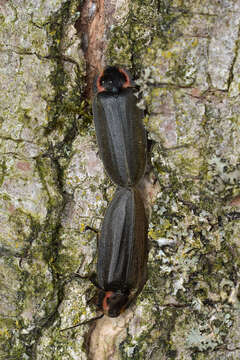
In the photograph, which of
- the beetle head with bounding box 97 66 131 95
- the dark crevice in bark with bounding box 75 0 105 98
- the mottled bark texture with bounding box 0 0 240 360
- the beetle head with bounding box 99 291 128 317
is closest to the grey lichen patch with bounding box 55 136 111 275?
the mottled bark texture with bounding box 0 0 240 360

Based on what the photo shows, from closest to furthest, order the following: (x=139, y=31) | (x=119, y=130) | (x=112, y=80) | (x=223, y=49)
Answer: (x=223, y=49) < (x=139, y=31) < (x=112, y=80) < (x=119, y=130)

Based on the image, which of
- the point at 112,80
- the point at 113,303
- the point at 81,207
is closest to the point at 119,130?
the point at 112,80

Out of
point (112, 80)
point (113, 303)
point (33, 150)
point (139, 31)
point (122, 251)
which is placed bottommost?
point (113, 303)

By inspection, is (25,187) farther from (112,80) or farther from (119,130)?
(112,80)

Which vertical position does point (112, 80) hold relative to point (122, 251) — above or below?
above

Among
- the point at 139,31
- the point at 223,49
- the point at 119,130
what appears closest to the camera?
the point at 223,49

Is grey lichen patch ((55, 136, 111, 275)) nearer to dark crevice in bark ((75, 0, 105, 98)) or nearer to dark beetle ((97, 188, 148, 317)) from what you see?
dark beetle ((97, 188, 148, 317))
